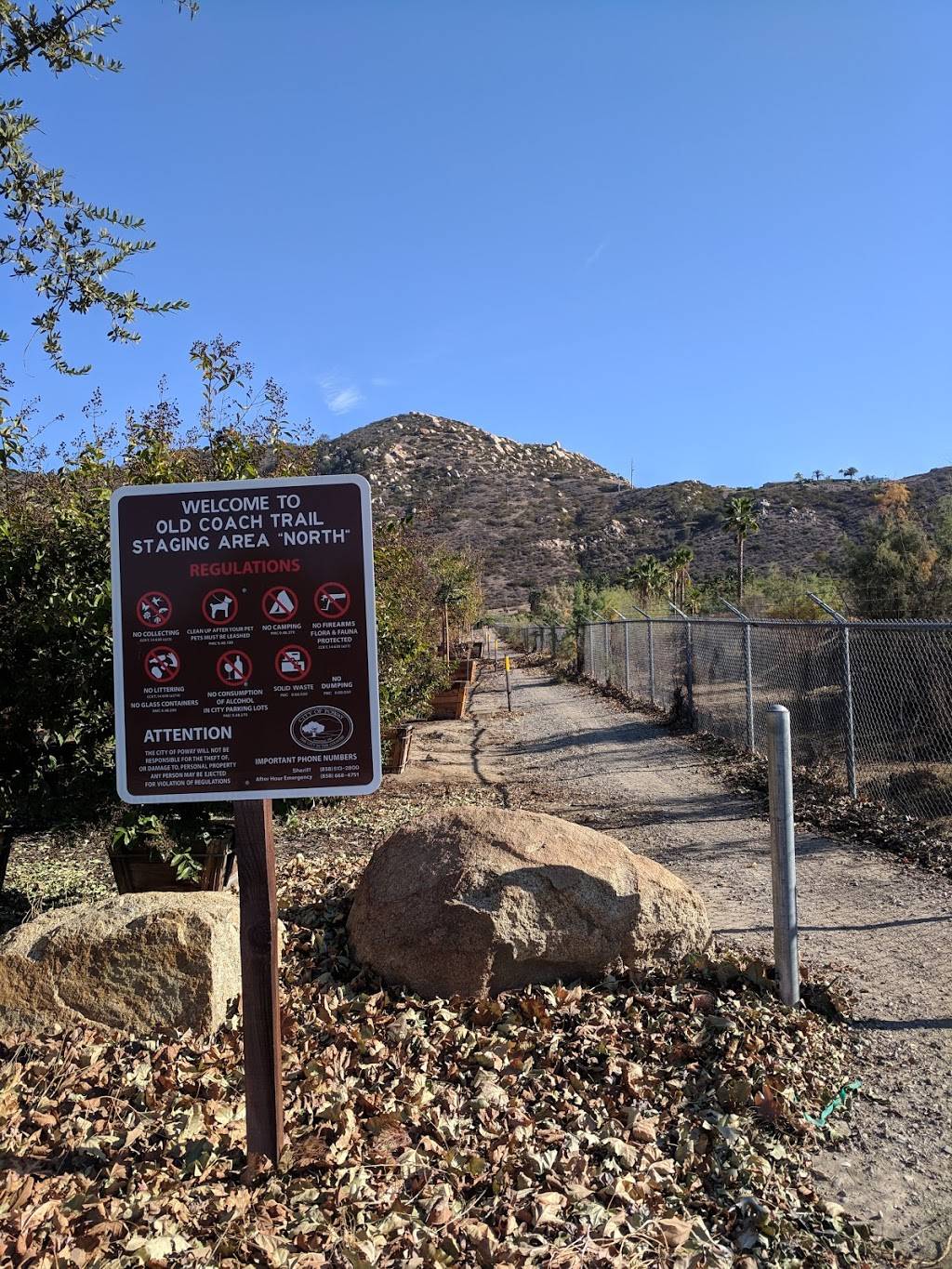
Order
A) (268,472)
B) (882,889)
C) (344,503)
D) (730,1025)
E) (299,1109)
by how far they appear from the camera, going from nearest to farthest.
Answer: (344,503)
(299,1109)
(730,1025)
(882,889)
(268,472)

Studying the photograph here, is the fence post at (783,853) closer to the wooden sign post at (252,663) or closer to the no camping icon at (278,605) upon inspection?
the wooden sign post at (252,663)

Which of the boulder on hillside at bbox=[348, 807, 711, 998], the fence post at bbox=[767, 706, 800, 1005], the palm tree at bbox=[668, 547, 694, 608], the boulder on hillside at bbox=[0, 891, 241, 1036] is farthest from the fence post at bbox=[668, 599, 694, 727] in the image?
the palm tree at bbox=[668, 547, 694, 608]

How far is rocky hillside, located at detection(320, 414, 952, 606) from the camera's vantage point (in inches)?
2291

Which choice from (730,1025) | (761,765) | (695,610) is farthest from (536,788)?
(695,610)

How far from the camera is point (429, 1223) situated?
108 inches

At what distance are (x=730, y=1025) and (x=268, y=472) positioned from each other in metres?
5.14

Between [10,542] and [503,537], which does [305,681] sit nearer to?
[10,542]

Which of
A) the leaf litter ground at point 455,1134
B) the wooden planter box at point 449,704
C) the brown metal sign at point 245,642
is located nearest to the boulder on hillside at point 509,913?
the leaf litter ground at point 455,1134

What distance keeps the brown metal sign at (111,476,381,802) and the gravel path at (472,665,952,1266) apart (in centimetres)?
225

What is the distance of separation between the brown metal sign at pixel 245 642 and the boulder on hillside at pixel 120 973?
1169mm

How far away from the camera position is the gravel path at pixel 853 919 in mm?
3105

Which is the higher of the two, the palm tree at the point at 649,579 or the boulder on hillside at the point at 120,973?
the palm tree at the point at 649,579

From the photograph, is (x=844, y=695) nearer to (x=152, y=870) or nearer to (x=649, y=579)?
(x=152, y=870)

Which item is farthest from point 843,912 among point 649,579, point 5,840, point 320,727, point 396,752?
point 649,579
